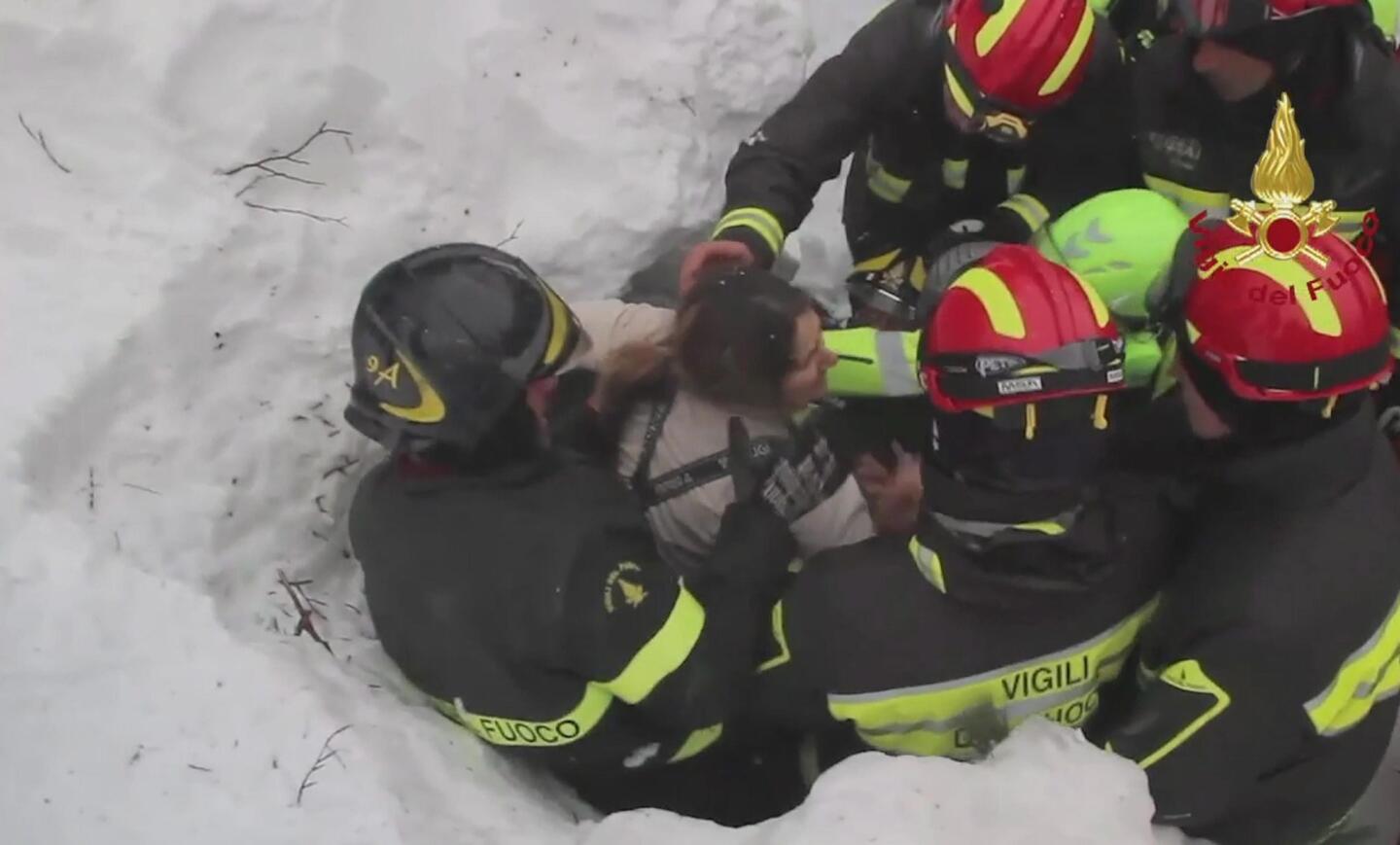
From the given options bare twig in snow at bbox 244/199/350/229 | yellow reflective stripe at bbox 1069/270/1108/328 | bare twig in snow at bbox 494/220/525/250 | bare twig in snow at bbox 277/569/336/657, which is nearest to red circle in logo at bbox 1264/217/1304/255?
yellow reflective stripe at bbox 1069/270/1108/328

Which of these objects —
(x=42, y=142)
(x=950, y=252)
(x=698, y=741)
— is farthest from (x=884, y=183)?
(x=42, y=142)

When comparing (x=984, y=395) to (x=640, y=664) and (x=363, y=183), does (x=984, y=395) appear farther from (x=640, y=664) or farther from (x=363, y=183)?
(x=363, y=183)

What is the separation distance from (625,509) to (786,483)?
43 centimetres

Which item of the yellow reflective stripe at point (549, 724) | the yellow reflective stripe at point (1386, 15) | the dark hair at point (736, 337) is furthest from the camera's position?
the yellow reflective stripe at point (1386, 15)

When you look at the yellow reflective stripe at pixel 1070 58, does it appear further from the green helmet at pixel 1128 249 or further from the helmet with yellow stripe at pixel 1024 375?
the helmet with yellow stripe at pixel 1024 375

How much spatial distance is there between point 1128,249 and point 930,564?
87cm

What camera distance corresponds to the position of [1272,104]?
282 centimetres

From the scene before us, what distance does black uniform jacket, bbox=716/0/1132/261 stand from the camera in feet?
10.3

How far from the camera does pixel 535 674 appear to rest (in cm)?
217

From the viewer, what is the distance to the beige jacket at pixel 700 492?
8.51ft

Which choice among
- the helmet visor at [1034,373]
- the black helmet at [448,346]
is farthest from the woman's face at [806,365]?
the helmet visor at [1034,373]

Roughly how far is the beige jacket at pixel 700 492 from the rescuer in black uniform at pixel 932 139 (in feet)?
1.21

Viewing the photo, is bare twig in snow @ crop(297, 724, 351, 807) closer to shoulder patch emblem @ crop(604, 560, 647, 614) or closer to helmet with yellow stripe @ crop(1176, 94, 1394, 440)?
shoulder patch emblem @ crop(604, 560, 647, 614)

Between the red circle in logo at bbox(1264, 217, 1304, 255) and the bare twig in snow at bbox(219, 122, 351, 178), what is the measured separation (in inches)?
83.0
